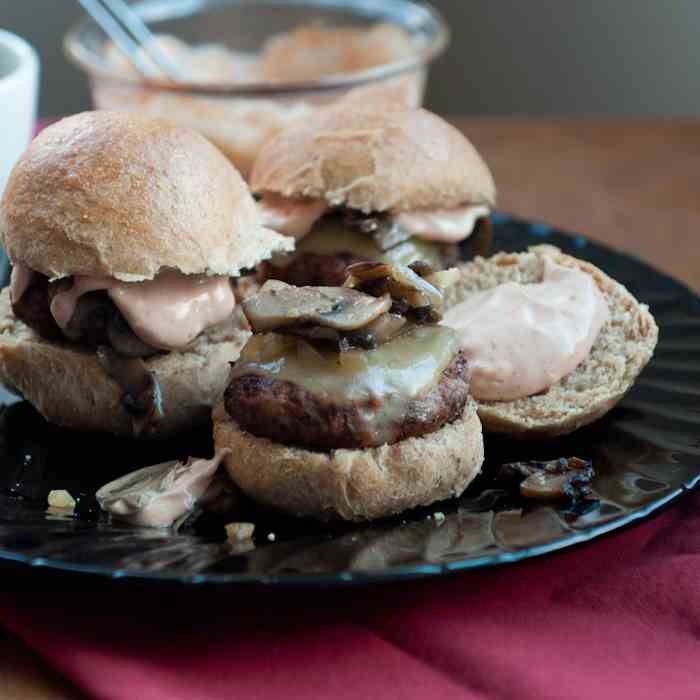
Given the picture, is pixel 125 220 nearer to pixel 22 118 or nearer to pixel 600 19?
pixel 22 118

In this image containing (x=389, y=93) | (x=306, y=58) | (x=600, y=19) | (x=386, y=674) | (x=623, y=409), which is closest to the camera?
(x=386, y=674)

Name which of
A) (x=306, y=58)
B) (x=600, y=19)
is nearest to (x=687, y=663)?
(x=306, y=58)

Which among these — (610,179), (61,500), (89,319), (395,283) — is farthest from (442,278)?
(610,179)

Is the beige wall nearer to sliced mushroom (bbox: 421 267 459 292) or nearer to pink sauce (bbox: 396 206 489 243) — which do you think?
pink sauce (bbox: 396 206 489 243)

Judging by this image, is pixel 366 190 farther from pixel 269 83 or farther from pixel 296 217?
pixel 269 83

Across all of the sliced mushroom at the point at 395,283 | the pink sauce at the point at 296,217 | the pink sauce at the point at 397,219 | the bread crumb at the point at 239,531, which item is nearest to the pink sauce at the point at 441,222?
the pink sauce at the point at 397,219

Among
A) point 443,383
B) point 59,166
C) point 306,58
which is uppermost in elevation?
point 59,166

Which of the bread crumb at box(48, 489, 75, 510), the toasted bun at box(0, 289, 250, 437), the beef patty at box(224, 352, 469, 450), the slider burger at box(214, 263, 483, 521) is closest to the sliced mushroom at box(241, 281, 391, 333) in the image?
the slider burger at box(214, 263, 483, 521)

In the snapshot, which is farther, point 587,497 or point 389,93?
point 389,93
